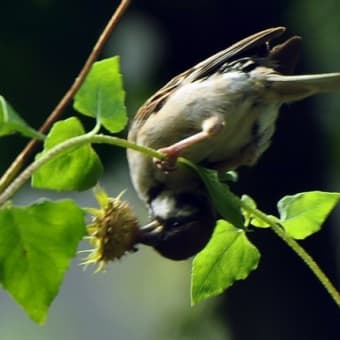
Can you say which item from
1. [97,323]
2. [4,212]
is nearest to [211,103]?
[4,212]

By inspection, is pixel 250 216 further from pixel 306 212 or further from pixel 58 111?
pixel 58 111

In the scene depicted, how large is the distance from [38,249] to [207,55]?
5.39 metres

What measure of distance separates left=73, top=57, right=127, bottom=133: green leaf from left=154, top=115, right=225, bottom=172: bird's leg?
8cm

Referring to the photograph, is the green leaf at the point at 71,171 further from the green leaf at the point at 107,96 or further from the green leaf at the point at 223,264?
the green leaf at the point at 223,264

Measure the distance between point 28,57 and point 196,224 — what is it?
503 centimetres

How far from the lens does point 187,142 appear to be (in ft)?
5.74

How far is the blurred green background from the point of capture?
6500mm

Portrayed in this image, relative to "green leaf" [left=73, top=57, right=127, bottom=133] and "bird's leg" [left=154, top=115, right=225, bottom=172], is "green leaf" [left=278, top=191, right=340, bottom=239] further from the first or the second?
"green leaf" [left=73, top=57, right=127, bottom=133]

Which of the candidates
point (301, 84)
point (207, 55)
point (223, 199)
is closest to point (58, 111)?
point (223, 199)

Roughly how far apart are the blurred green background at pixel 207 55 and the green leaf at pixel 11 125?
4583 millimetres

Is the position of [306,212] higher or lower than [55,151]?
lower

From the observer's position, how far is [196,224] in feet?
6.13

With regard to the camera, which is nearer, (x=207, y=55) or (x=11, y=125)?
(x=11, y=125)

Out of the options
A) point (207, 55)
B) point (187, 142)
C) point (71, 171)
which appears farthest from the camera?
point (207, 55)
